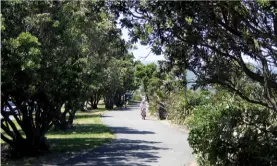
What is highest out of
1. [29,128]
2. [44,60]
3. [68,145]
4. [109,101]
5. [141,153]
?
[44,60]

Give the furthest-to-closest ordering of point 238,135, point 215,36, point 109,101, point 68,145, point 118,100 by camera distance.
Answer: point 118,100 → point 109,101 → point 68,145 → point 238,135 → point 215,36

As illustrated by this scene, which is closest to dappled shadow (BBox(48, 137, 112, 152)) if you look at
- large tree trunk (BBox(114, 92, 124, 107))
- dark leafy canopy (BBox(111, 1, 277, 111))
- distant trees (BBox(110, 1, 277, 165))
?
distant trees (BBox(110, 1, 277, 165))

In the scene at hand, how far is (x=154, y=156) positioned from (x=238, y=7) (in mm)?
8285

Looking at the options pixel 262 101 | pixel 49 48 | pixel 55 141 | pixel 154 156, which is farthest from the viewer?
pixel 55 141

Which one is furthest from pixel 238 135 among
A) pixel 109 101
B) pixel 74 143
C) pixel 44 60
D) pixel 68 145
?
pixel 109 101

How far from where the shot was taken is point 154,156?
14008 mm

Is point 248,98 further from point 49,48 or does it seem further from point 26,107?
point 26,107

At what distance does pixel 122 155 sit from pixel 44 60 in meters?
4.16

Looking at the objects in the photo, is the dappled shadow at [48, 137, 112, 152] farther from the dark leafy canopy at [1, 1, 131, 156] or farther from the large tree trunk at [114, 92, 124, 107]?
the large tree trunk at [114, 92, 124, 107]

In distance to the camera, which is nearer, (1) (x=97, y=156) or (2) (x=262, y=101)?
(2) (x=262, y=101)

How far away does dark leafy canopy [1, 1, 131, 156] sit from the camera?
10.8 m

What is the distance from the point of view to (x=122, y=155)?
14359mm

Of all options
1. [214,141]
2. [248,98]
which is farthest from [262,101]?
[214,141]

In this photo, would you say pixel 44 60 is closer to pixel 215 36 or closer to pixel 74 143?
pixel 74 143
